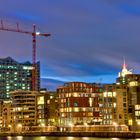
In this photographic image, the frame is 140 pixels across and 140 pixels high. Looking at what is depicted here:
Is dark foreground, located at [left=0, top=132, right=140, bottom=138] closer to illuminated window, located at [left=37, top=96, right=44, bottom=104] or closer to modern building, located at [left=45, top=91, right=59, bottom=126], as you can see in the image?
modern building, located at [left=45, top=91, right=59, bottom=126]

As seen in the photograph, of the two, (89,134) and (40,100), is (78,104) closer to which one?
(40,100)

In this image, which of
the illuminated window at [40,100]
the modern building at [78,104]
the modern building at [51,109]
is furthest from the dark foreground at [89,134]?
the illuminated window at [40,100]

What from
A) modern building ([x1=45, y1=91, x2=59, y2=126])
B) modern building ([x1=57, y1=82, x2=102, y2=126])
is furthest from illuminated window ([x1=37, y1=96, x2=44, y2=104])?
modern building ([x1=57, y1=82, x2=102, y2=126])

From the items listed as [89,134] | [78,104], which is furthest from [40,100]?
[89,134]

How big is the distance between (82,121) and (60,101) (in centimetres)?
1194

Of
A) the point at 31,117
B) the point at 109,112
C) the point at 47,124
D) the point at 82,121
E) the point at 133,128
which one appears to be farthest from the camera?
the point at 31,117

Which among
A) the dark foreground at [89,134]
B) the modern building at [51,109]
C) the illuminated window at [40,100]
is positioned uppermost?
the illuminated window at [40,100]

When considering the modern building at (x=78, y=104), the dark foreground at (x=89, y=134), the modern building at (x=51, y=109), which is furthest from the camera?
the modern building at (x=51, y=109)

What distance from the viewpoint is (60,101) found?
177500mm

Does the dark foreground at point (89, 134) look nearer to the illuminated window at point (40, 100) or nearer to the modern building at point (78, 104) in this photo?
the modern building at point (78, 104)

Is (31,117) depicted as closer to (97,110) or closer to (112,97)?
(97,110)

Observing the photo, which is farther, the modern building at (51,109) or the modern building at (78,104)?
the modern building at (51,109)

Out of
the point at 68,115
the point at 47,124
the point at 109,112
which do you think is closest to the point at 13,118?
the point at 47,124

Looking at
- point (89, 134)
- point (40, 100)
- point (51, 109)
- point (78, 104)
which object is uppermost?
point (40, 100)
